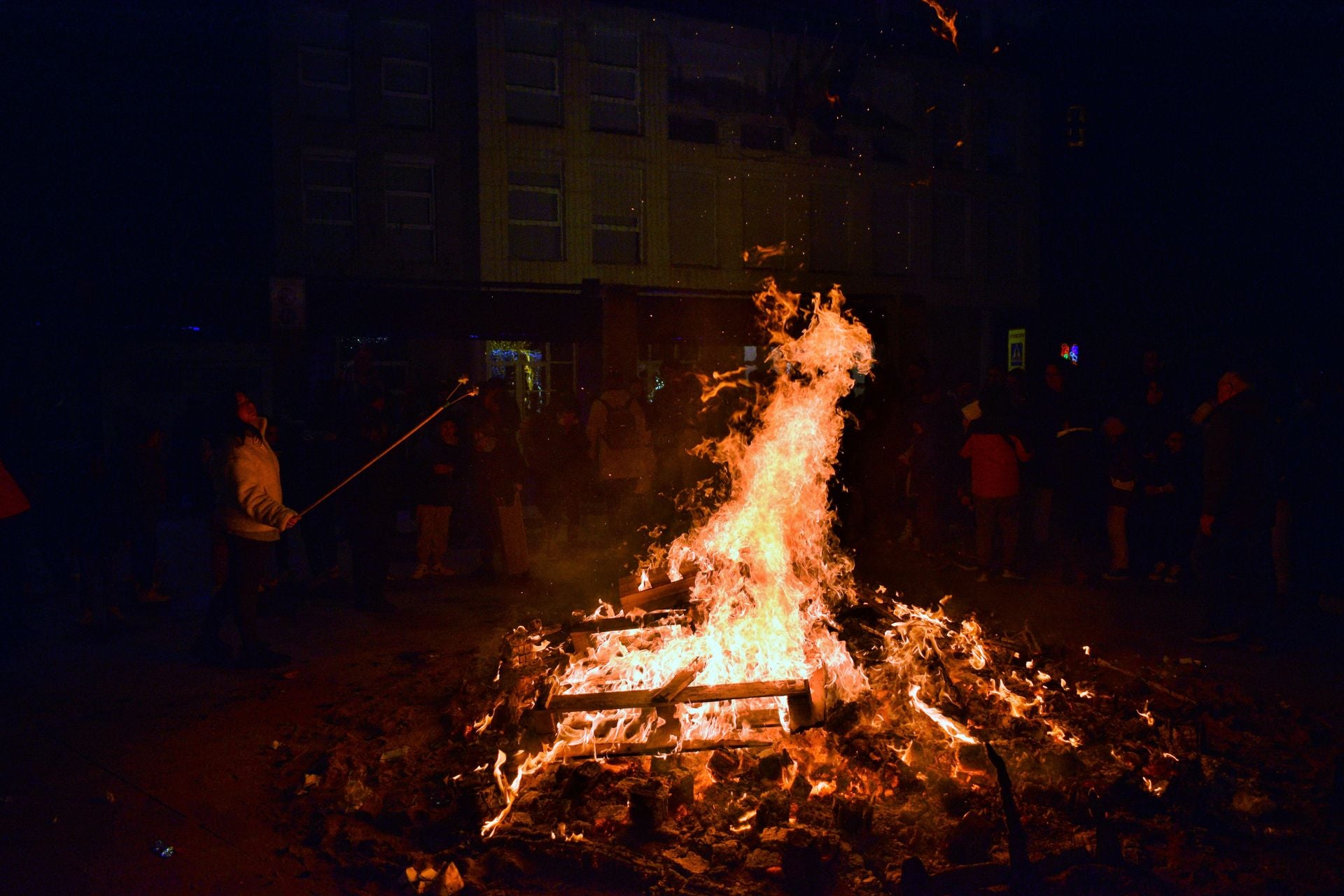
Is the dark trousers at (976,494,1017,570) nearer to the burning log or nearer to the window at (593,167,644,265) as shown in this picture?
the burning log

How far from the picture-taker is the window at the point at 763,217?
24141 millimetres

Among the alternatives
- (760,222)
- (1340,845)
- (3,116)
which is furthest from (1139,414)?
(3,116)

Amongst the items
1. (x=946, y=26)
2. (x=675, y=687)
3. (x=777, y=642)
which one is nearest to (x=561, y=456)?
(x=777, y=642)

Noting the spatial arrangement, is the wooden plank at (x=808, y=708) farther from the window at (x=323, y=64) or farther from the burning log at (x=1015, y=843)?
the window at (x=323, y=64)

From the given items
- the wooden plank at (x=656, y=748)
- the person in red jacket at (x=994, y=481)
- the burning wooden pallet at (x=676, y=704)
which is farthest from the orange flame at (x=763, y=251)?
the wooden plank at (x=656, y=748)

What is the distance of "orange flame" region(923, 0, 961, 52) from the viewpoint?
2530 centimetres

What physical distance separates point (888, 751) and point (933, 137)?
2460 centimetres

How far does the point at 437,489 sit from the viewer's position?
9.62m

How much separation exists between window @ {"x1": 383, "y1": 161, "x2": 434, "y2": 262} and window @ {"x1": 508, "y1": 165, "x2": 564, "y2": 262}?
6.36 feet

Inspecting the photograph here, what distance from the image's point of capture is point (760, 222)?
2430 centimetres

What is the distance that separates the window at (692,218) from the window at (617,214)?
895 millimetres

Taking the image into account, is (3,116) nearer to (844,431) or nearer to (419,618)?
(419,618)

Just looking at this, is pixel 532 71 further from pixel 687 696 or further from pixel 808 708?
pixel 808 708

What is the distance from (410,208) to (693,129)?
303 inches
